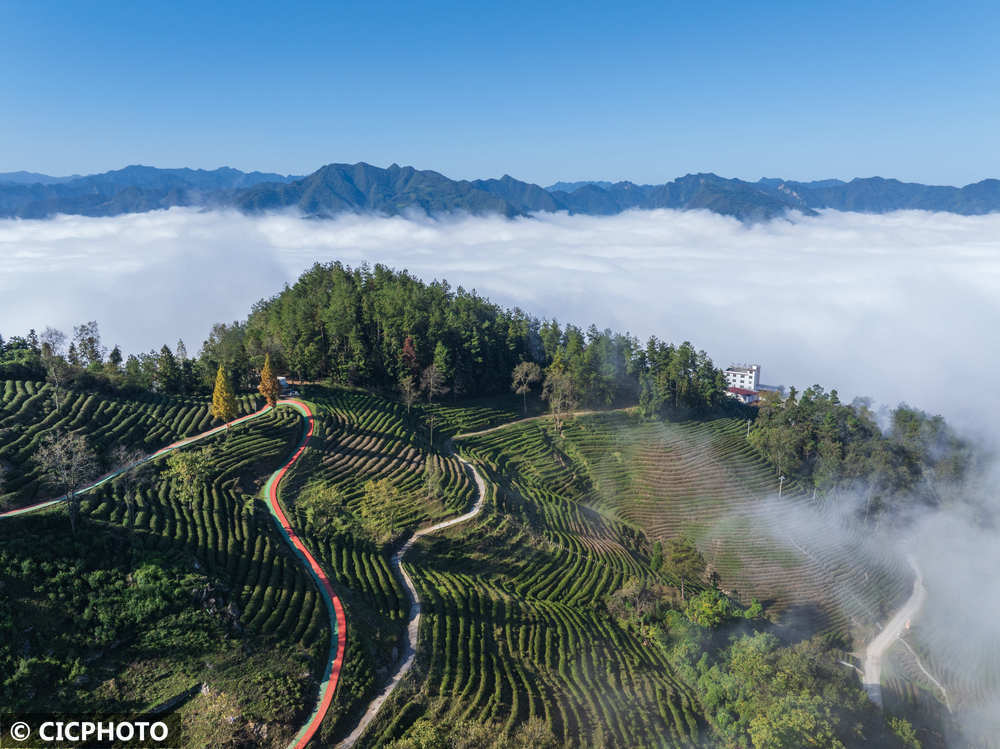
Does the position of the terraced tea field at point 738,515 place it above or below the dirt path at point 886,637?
above

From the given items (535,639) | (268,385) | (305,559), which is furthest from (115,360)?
(535,639)

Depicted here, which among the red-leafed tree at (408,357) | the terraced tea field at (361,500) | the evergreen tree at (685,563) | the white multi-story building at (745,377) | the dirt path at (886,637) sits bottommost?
the dirt path at (886,637)

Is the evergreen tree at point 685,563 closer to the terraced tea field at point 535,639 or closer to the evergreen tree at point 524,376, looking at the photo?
the terraced tea field at point 535,639

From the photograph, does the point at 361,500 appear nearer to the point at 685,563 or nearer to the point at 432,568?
the point at 432,568

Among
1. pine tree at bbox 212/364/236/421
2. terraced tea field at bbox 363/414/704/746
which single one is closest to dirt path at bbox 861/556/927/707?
terraced tea field at bbox 363/414/704/746

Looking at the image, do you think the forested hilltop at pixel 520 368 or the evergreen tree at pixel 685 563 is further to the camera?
the forested hilltop at pixel 520 368

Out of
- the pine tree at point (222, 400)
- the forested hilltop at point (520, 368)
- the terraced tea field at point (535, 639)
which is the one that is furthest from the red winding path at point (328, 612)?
the forested hilltop at point (520, 368)
